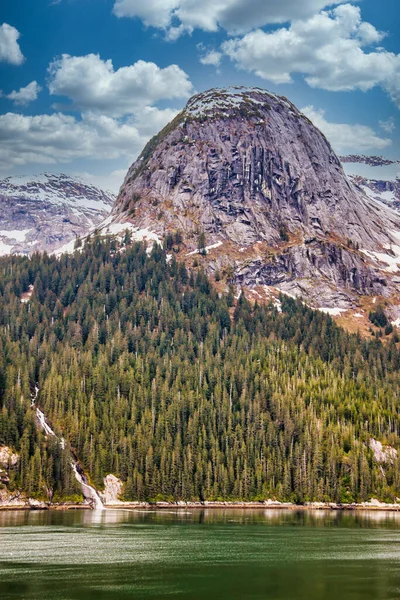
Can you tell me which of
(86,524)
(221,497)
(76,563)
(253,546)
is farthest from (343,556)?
(221,497)

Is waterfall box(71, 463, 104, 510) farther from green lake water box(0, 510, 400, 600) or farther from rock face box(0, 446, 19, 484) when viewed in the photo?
green lake water box(0, 510, 400, 600)

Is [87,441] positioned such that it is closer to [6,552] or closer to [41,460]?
[41,460]

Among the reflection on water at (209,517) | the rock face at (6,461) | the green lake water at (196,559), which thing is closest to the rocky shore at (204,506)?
the reflection on water at (209,517)

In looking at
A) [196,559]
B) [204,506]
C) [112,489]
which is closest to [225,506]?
[204,506]

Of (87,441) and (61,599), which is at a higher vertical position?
(87,441)

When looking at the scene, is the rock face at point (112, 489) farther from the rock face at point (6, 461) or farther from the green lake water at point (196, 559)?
the green lake water at point (196, 559)

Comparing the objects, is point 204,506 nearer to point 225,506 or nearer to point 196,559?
point 225,506
